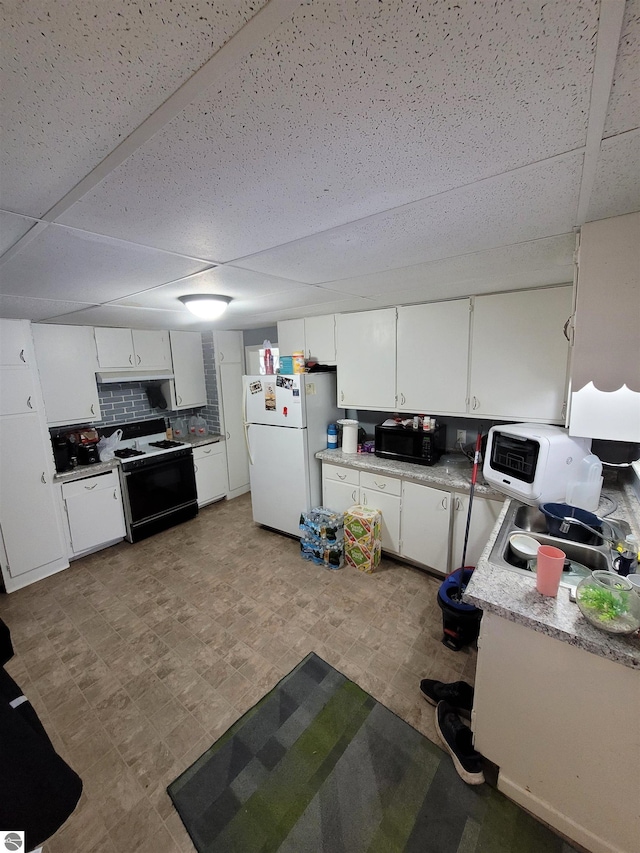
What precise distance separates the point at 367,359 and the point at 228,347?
6.70 feet

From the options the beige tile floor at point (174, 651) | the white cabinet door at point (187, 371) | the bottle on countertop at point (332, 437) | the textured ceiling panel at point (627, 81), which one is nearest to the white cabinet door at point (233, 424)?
the white cabinet door at point (187, 371)

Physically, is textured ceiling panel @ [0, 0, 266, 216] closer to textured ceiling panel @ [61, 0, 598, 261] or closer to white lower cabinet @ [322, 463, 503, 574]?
textured ceiling panel @ [61, 0, 598, 261]

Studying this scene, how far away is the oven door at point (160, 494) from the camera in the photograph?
3.39 metres

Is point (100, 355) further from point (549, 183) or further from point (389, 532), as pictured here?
point (549, 183)

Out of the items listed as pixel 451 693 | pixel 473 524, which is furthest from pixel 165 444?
pixel 451 693

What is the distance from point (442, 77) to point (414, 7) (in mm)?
146

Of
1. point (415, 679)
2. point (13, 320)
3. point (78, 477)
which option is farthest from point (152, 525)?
point (415, 679)

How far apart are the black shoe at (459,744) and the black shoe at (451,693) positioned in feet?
0.15

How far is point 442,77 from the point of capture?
553mm

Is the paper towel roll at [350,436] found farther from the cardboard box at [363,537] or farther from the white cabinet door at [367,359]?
the cardboard box at [363,537]

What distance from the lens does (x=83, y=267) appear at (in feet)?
4.77

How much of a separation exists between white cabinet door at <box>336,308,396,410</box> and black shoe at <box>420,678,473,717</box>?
1921 mm

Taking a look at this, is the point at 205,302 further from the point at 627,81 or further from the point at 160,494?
the point at 160,494

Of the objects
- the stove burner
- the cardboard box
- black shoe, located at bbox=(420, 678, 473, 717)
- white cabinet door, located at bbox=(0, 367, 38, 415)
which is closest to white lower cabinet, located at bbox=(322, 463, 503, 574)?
the cardboard box
